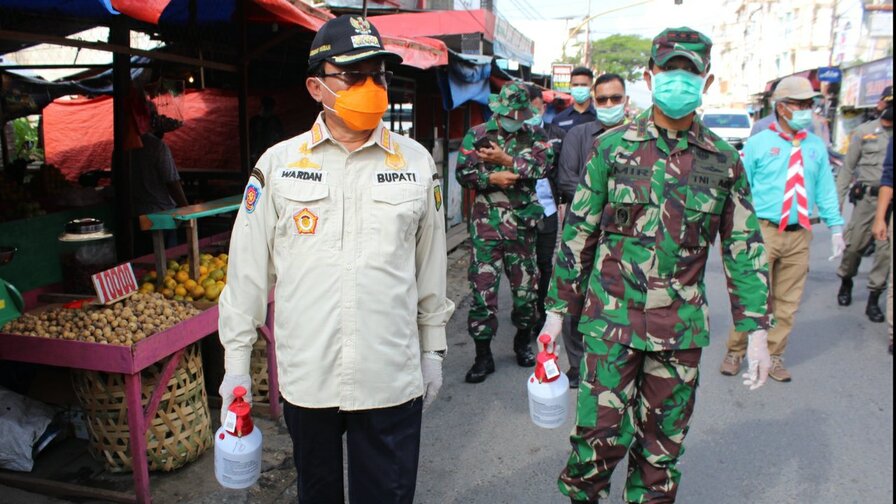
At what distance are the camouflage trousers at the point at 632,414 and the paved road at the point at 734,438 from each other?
71cm

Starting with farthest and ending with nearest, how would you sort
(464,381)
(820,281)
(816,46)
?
1. (816,46)
2. (820,281)
3. (464,381)

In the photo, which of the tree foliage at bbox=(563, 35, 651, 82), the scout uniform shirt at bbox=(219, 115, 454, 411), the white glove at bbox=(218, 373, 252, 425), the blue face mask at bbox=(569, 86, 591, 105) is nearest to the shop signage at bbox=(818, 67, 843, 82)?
the blue face mask at bbox=(569, 86, 591, 105)

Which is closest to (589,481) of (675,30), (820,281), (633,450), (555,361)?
(633,450)

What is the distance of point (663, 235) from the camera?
2.51 m

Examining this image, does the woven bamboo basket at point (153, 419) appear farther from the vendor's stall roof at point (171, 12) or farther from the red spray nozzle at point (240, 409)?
the vendor's stall roof at point (171, 12)

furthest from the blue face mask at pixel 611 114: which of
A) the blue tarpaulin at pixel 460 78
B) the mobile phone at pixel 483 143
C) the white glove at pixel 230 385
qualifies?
the blue tarpaulin at pixel 460 78

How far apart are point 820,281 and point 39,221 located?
7818mm

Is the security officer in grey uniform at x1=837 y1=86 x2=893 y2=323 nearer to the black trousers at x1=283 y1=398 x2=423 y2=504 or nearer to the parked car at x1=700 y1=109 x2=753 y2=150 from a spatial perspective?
the black trousers at x1=283 y1=398 x2=423 y2=504

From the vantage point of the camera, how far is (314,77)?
2209 mm

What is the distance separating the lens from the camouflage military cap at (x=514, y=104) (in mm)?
4680

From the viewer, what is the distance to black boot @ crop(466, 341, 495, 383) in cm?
480

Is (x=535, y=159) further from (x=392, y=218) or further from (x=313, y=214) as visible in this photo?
(x=313, y=214)

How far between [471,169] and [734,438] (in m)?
2.42

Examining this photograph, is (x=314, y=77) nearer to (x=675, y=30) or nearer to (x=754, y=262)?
(x=675, y=30)
